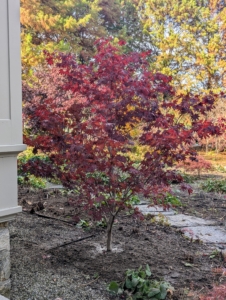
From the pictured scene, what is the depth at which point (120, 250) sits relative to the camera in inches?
115

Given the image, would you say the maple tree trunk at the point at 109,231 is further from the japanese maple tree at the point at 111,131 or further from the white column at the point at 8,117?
the white column at the point at 8,117

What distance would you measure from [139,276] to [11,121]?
1.41m

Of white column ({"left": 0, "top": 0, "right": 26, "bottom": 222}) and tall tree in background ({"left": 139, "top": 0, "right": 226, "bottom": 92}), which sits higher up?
tall tree in background ({"left": 139, "top": 0, "right": 226, "bottom": 92})

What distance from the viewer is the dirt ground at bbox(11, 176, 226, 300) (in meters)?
2.42

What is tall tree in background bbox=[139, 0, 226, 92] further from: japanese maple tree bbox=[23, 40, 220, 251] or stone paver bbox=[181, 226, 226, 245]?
japanese maple tree bbox=[23, 40, 220, 251]

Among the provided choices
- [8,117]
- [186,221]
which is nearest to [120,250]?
[186,221]

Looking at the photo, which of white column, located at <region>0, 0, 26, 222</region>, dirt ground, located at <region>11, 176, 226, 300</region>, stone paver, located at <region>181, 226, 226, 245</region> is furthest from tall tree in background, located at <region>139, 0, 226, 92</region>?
white column, located at <region>0, 0, 26, 222</region>

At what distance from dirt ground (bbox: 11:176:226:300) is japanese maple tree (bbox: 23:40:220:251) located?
404mm

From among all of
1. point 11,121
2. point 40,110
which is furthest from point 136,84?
point 11,121

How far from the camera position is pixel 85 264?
102 inches

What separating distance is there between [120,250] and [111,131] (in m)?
1.11

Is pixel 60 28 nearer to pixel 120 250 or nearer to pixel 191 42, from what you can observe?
pixel 191 42

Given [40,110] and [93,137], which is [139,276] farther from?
[40,110]

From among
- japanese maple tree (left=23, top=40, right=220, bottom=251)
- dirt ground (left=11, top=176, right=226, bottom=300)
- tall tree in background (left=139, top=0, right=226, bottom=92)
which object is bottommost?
dirt ground (left=11, top=176, right=226, bottom=300)
